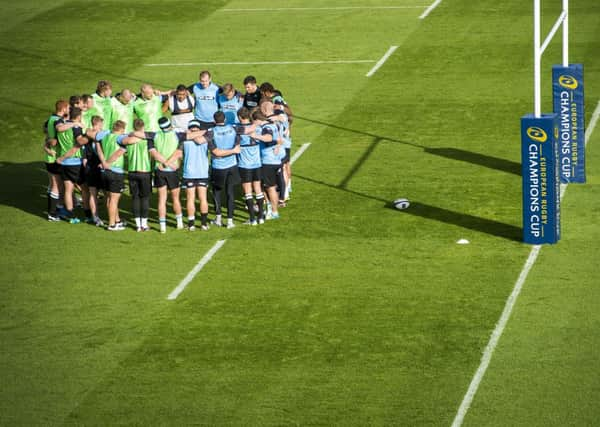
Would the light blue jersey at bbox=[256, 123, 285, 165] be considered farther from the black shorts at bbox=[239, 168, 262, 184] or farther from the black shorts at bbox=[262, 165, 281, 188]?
the black shorts at bbox=[239, 168, 262, 184]

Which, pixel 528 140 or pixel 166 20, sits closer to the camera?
pixel 528 140

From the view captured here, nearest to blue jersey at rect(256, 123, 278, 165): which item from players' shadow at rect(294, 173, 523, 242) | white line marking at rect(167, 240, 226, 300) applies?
white line marking at rect(167, 240, 226, 300)

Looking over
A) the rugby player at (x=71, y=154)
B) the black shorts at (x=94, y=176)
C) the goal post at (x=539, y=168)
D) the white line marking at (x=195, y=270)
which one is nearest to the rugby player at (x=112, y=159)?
the black shorts at (x=94, y=176)

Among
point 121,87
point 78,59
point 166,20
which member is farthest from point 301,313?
point 166,20

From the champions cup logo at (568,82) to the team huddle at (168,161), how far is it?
16.0 feet

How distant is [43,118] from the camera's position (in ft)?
92.8

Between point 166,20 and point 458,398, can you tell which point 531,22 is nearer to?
point 166,20

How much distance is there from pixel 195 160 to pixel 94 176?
1972 millimetres

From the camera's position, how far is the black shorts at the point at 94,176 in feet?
68.2

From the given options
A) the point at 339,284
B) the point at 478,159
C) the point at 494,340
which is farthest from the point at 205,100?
the point at 494,340

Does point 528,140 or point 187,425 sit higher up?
point 528,140

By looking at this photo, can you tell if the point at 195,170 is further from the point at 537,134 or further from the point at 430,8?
the point at 430,8

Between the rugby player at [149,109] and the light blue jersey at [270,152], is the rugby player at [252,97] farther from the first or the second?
the light blue jersey at [270,152]

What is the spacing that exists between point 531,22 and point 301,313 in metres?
19.3
